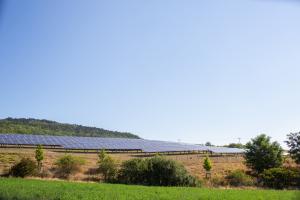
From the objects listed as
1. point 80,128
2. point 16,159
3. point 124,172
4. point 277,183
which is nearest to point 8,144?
point 16,159

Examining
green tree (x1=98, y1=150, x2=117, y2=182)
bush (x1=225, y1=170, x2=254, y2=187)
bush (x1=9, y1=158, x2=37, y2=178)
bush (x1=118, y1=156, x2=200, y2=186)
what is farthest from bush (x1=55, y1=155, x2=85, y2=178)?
bush (x1=225, y1=170, x2=254, y2=187)

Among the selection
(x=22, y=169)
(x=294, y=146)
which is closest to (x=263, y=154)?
(x=294, y=146)

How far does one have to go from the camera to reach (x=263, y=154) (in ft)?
166

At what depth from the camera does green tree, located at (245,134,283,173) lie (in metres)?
50.4

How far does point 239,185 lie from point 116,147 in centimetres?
2968

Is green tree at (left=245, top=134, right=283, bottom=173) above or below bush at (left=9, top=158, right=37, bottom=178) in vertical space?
above

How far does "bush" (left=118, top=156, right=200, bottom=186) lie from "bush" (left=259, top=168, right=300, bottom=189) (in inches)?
327

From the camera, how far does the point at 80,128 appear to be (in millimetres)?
183375

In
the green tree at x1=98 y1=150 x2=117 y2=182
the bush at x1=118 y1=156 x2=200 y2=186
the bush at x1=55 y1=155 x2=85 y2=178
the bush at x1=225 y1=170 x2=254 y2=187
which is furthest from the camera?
the bush at x1=55 y1=155 x2=85 y2=178

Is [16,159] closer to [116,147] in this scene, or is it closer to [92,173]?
[92,173]

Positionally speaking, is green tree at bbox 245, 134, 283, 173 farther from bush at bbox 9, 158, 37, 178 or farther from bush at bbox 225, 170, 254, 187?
bush at bbox 9, 158, 37, 178

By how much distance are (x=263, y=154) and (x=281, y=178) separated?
599 cm

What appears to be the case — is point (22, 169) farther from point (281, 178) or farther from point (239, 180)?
point (281, 178)

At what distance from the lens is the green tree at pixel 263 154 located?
5038cm
